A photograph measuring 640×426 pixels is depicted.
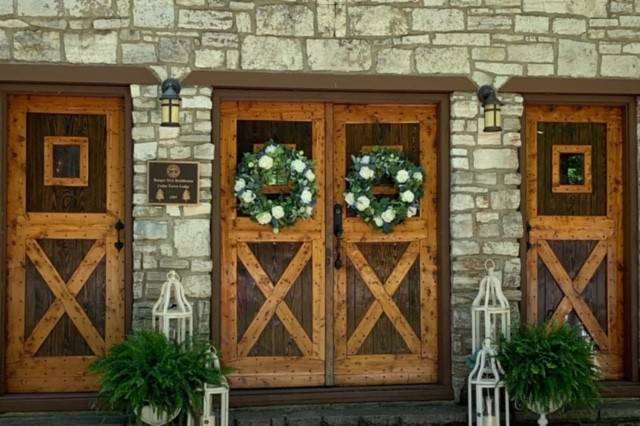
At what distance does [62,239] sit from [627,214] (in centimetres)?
461

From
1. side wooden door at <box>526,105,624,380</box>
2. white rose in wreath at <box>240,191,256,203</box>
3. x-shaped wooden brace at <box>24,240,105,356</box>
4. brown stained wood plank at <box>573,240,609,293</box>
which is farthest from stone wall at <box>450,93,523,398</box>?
x-shaped wooden brace at <box>24,240,105,356</box>

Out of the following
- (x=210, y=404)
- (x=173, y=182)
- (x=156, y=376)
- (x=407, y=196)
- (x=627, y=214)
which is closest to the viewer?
(x=156, y=376)

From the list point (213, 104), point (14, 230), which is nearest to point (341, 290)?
point (213, 104)

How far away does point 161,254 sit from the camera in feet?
21.5

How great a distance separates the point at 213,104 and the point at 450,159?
196 cm

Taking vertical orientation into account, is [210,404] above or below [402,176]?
below

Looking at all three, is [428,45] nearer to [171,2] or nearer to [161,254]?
[171,2]

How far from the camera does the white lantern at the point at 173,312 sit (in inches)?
242

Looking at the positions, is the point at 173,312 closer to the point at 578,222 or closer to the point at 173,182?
the point at 173,182

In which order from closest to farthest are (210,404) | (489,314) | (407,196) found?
(210,404), (489,314), (407,196)

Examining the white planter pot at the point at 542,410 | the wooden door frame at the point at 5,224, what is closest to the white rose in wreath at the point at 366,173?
the wooden door frame at the point at 5,224

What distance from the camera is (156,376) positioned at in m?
5.67

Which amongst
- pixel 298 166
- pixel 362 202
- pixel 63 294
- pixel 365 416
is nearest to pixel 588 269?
pixel 362 202

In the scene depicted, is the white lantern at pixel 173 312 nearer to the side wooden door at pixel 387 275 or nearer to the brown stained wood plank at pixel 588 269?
the side wooden door at pixel 387 275
